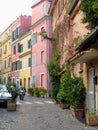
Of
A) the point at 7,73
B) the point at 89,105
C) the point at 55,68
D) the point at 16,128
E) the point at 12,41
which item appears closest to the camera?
the point at 16,128

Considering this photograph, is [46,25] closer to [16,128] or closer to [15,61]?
[15,61]

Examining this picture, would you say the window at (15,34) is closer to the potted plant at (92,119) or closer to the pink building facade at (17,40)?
the pink building facade at (17,40)

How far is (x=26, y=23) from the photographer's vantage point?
5934 centimetres

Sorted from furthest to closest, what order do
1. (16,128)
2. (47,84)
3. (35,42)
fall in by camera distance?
(35,42) → (47,84) → (16,128)

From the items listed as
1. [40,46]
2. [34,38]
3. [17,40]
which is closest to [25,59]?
[17,40]

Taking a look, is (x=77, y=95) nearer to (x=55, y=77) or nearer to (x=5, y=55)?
(x=55, y=77)

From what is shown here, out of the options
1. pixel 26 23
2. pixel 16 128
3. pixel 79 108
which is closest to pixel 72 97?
pixel 79 108

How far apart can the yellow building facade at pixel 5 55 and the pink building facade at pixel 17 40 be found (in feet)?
11.2

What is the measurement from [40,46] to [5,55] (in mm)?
25435

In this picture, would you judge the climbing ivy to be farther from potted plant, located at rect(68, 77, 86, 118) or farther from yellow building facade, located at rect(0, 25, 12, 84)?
yellow building facade, located at rect(0, 25, 12, 84)

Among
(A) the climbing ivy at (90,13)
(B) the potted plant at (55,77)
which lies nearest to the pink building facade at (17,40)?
(B) the potted plant at (55,77)

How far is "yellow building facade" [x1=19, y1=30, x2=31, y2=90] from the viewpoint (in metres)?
53.3

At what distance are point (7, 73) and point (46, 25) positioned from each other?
2687 centimetres

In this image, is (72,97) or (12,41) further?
(12,41)
